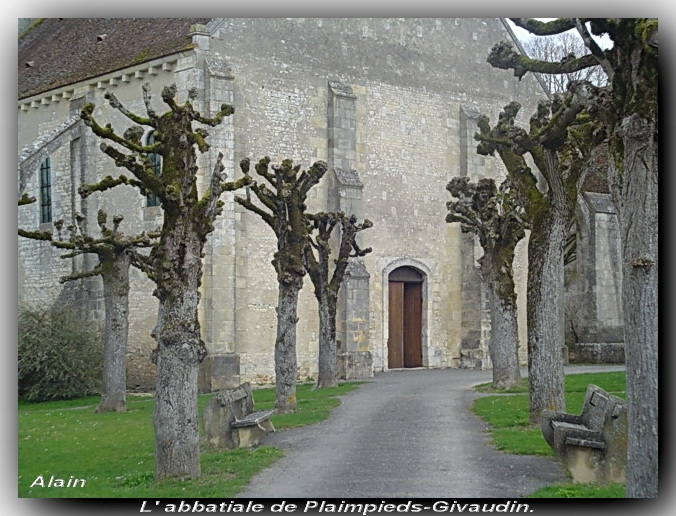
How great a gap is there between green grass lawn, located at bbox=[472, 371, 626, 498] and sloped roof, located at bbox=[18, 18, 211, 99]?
1026 centimetres

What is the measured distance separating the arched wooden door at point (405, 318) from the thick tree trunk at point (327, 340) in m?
5.79

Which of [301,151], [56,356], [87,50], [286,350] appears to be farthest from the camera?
[301,151]

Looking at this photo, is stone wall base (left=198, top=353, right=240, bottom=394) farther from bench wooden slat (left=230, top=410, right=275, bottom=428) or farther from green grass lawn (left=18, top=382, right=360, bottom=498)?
bench wooden slat (left=230, top=410, right=275, bottom=428)

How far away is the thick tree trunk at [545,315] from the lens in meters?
12.3

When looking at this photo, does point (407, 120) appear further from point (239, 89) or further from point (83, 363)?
point (83, 363)

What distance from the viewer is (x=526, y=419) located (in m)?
13.4

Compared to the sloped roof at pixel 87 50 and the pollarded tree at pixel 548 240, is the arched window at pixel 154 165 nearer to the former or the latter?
the sloped roof at pixel 87 50

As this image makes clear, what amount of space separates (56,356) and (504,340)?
348 inches

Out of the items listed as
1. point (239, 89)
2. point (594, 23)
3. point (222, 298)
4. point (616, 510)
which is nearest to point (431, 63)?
point (239, 89)

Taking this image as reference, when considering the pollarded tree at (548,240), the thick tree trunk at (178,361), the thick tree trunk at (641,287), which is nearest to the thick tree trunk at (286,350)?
the pollarded tree at (548,240)

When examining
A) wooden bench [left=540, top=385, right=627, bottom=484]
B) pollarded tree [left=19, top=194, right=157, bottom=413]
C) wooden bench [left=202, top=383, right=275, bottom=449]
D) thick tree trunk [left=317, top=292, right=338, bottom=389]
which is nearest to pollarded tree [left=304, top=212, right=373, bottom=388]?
thick tree trunk [left=317, top=292, right=338, bottom=389]

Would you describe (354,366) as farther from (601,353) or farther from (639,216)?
(639,216)

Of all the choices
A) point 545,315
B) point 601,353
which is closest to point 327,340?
point 545,315

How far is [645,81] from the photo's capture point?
26.1 ft
